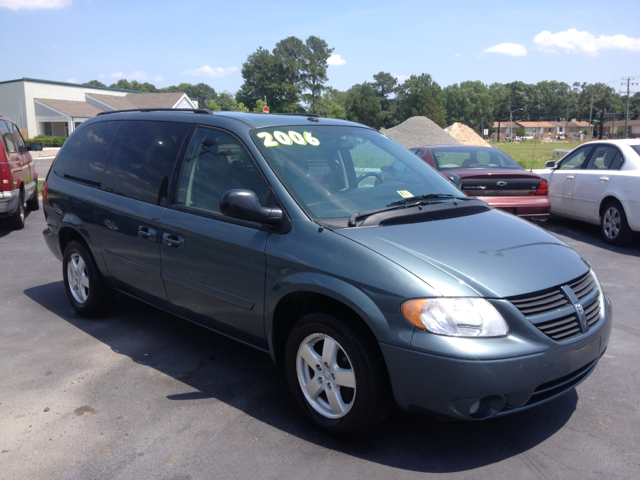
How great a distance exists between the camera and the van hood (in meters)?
2.71

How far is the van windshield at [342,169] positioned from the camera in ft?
11.1

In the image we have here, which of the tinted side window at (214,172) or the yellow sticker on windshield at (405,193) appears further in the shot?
the yellow sticker on windshield at (405,193)

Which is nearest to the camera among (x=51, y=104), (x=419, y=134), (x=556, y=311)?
(x=556, y=311)

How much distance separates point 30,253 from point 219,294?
5582mm

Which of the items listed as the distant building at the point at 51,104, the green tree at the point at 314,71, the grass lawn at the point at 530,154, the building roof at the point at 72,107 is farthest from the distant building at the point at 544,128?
the building roof at the point at 72,107

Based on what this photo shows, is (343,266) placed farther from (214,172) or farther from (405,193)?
(214,172)

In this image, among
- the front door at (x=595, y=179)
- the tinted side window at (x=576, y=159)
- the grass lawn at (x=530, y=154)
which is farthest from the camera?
the grass lawn at (x=530, y=154)

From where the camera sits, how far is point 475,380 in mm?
2539

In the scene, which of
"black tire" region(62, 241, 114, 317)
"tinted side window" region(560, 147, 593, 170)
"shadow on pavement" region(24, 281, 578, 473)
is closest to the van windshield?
"shadow on pavement" region(24, 281, 578, 473)

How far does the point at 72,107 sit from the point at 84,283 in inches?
2341

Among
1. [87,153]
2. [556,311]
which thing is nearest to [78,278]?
[87,153]

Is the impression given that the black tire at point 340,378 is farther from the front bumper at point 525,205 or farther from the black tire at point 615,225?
the black tire at point 615,225

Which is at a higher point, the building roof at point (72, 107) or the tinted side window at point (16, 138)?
the building roof at point (72, 107)

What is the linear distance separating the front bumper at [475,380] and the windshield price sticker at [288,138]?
5.31ft
